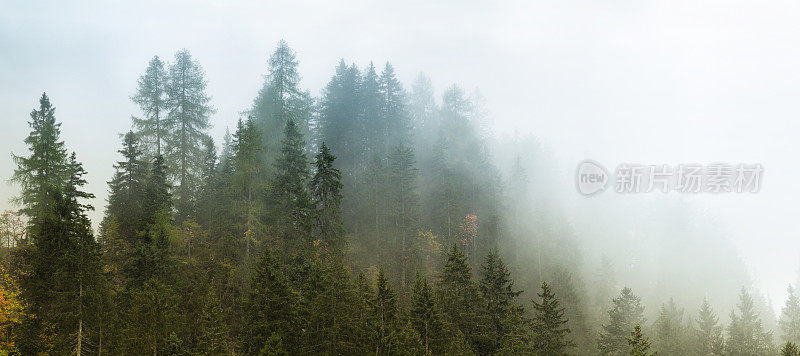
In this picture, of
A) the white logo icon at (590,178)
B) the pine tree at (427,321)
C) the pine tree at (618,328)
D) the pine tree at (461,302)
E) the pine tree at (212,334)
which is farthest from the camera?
the white logo icon at (590,178)

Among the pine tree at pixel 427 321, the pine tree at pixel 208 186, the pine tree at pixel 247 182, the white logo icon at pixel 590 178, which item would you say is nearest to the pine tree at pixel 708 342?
the pine tree at pixel 427 321

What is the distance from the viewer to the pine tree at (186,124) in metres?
51.8

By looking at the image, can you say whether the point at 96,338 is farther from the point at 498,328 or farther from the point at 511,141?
the point at 511,141

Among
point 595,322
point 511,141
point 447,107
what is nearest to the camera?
point 595,322

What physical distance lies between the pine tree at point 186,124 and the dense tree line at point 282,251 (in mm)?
187

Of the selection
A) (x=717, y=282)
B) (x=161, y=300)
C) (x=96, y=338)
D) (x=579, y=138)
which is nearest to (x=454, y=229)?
(x=161, y=300)

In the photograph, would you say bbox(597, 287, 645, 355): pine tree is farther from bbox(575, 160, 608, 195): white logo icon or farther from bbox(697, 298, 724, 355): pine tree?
bbox(575, 160, 608, 195): white logo icon

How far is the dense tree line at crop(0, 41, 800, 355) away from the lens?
3319 centimetres

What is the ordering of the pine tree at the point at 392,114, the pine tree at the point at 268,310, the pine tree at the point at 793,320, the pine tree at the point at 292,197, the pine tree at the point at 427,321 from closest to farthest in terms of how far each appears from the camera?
the pine tree at the point at 268,310, the pine tree at the point at 427,321, the pine tree at the point at 292,197, the pine tree at the point at 793,320, the pine tree at the point at 392,114

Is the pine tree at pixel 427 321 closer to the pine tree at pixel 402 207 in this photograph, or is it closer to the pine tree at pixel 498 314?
the pine tree at pixel 498 314

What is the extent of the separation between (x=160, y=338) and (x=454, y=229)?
35.0m

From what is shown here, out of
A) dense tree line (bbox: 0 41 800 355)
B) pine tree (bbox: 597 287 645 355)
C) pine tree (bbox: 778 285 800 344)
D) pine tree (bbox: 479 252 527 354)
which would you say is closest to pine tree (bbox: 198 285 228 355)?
dense tree line (bbox: 0 41 800 355)

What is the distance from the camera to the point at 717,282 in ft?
300

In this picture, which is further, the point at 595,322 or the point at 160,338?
the point at 595,322
